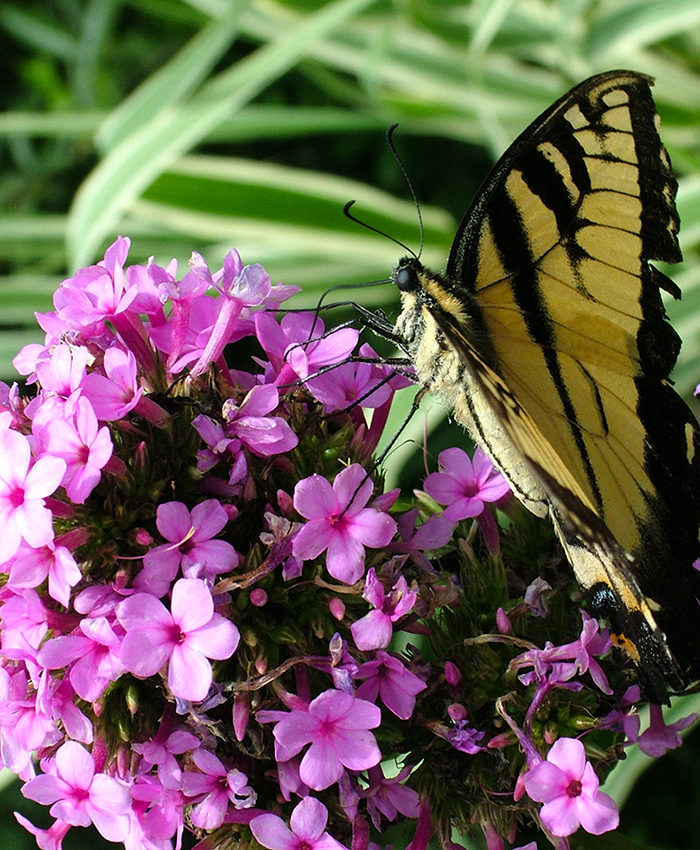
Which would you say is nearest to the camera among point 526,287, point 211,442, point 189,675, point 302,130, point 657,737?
point 189,675

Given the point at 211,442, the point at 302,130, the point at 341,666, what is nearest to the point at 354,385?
the point at 211,442

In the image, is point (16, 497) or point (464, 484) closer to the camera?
point (16, 497)

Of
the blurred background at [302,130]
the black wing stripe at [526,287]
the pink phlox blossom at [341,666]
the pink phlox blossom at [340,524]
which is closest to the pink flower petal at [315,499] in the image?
the pink phlox blossom at [340,524]

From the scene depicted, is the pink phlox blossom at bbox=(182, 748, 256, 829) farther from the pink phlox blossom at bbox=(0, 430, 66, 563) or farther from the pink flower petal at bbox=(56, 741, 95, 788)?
the pink phlox blossom at bbox=(0, 430, 66, 563)

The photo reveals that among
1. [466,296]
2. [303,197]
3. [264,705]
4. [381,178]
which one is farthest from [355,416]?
[381,178]

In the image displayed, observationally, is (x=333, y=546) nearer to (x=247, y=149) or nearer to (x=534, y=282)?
(x=534, y=282)

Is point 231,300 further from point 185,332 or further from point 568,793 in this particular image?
point 568,793

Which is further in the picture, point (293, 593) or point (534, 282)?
point (534, 282)

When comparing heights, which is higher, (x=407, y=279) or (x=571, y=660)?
(x=407, y=279)
